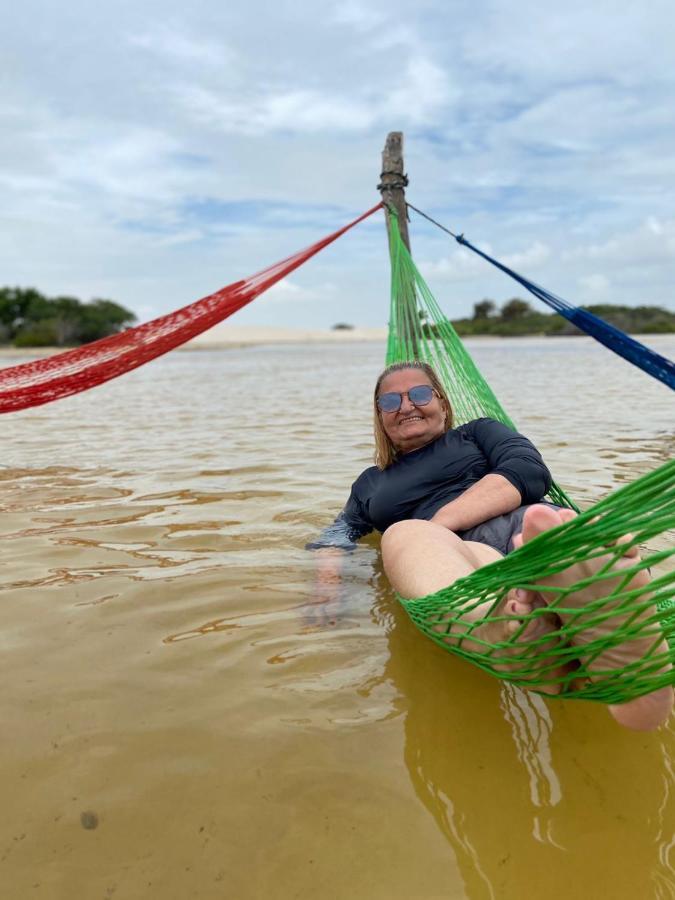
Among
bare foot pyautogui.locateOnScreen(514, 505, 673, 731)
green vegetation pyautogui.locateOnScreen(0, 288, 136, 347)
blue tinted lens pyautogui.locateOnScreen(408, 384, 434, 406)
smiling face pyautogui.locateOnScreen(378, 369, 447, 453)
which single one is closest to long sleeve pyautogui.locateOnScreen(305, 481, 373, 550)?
smiling face pyautogui.locateOnScreen(378, 369, 447, 453)

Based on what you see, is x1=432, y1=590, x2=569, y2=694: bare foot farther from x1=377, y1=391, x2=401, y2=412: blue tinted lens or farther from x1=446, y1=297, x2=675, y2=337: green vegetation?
x1=446, y1=297, x2=675, y2=337: green vegetation

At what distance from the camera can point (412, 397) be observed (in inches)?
97.3

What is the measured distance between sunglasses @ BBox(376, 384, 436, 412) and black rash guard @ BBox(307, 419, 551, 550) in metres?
0.16

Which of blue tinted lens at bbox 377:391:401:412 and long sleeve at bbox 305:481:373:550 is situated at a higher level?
blue tinted lens at bbox 377:391:401:412

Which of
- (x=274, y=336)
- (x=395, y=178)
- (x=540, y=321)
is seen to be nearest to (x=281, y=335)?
(x=274, y=336)

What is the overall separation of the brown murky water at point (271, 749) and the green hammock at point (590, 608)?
23cm

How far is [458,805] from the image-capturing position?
1423 mm

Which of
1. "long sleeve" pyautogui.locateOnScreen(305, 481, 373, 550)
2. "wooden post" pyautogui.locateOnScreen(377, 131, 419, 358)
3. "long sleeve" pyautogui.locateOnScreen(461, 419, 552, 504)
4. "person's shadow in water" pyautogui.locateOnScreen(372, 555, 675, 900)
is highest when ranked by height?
"wooden post" pyautogui.locateOnScreen(377, 131, 419, 358)

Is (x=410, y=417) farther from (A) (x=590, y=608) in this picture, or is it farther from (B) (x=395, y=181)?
(B) (x=395, y=181)

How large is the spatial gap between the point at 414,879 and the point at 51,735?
0.85m

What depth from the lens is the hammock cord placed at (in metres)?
3.69

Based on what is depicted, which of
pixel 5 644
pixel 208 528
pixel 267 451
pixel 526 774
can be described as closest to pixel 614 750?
pixel 526 774

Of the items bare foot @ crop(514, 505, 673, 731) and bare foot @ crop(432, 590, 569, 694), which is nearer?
bare foot @ crop(514, 505, 673, 731)

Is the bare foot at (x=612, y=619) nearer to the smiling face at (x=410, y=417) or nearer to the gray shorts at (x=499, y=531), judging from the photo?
the gray shorts at (x=499, y=531)
